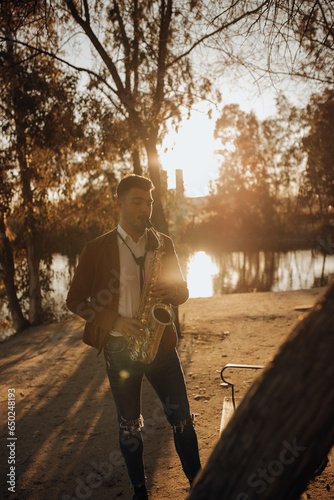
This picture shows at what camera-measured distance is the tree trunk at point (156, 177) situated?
23.0 feet

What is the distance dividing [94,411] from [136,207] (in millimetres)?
3198

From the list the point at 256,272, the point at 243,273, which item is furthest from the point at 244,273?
the point at 256,272

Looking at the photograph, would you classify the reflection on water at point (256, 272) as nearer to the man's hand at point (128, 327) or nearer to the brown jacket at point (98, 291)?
the brown jacket at point (98, 291)

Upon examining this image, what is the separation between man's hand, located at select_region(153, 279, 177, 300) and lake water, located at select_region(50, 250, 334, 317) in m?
10.8

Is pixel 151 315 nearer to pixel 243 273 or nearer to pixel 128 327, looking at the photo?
pixel 128 327

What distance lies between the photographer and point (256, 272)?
77.5 ft

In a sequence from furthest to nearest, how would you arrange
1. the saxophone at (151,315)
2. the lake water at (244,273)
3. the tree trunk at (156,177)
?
the lake water at (244,273) → the tree trunk at (156,177) → the saxophone at (151,315)

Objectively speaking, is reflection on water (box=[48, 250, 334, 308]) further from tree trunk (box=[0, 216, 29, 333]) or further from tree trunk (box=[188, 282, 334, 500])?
tree trunk (box=[188, 282, 334, 500])

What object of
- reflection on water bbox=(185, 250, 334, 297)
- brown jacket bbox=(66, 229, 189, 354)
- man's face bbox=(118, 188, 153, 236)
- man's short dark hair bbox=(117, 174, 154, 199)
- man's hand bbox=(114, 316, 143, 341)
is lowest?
reflection on water bbox=(185, 250, 334, 297)

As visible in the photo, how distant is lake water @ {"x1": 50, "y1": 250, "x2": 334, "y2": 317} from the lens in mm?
17828

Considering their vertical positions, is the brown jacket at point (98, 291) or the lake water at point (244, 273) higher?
the brown jacket at point (98, 291)

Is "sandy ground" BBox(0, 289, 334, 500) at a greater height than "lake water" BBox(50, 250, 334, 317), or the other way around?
"sandy ground" BBox(0, 289, 334, 500)

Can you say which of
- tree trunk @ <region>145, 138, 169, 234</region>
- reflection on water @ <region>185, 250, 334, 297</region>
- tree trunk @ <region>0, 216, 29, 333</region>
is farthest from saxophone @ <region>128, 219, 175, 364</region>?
reflection on water @ <region>185, 250, 334, 297</region>

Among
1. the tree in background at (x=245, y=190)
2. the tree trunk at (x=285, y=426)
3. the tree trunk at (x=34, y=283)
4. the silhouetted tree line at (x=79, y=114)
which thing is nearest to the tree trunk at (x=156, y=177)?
the silhouetted tree line at (x=79, y=114)
